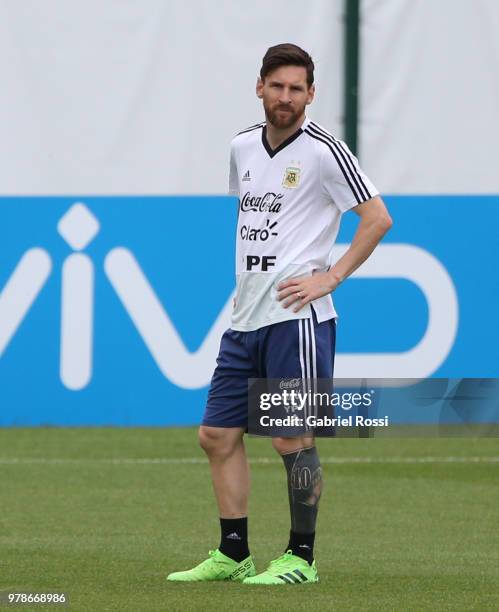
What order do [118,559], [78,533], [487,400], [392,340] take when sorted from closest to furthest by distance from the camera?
[118,559], [78,533], [487,400], [392,340]

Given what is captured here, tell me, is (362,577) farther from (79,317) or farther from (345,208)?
(79,317)

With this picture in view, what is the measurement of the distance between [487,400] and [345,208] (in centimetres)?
537

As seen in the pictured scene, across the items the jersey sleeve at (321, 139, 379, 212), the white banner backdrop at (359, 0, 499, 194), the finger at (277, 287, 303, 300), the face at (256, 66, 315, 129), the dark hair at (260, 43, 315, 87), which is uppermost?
the white banner backdrop at (359, 0, 499, 194)

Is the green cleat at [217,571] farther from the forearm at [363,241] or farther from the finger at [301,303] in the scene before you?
the forearm at [363,241]

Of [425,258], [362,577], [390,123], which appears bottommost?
[362,577]

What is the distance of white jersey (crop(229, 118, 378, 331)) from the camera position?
579 centimetres

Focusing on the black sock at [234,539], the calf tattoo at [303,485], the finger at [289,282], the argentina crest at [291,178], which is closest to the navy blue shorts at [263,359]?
the finger at [289,282]

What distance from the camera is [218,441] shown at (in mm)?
5930

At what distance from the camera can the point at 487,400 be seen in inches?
430

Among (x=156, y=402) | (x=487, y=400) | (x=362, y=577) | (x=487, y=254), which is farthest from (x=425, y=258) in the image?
(x=362, y=577)

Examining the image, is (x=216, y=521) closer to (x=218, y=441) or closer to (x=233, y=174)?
(x=218, y=441)

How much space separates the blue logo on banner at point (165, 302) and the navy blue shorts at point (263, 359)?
5.55 meters

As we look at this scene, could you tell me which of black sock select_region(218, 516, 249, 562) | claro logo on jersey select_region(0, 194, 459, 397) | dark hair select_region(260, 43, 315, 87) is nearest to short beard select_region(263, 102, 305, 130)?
dark hair select_region(260, 43, 315, 87)

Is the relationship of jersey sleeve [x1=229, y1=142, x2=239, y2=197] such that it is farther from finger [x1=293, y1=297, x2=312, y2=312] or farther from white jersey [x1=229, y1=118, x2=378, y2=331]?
finger [x1=293, y1=297, x2=312, y2=312]
